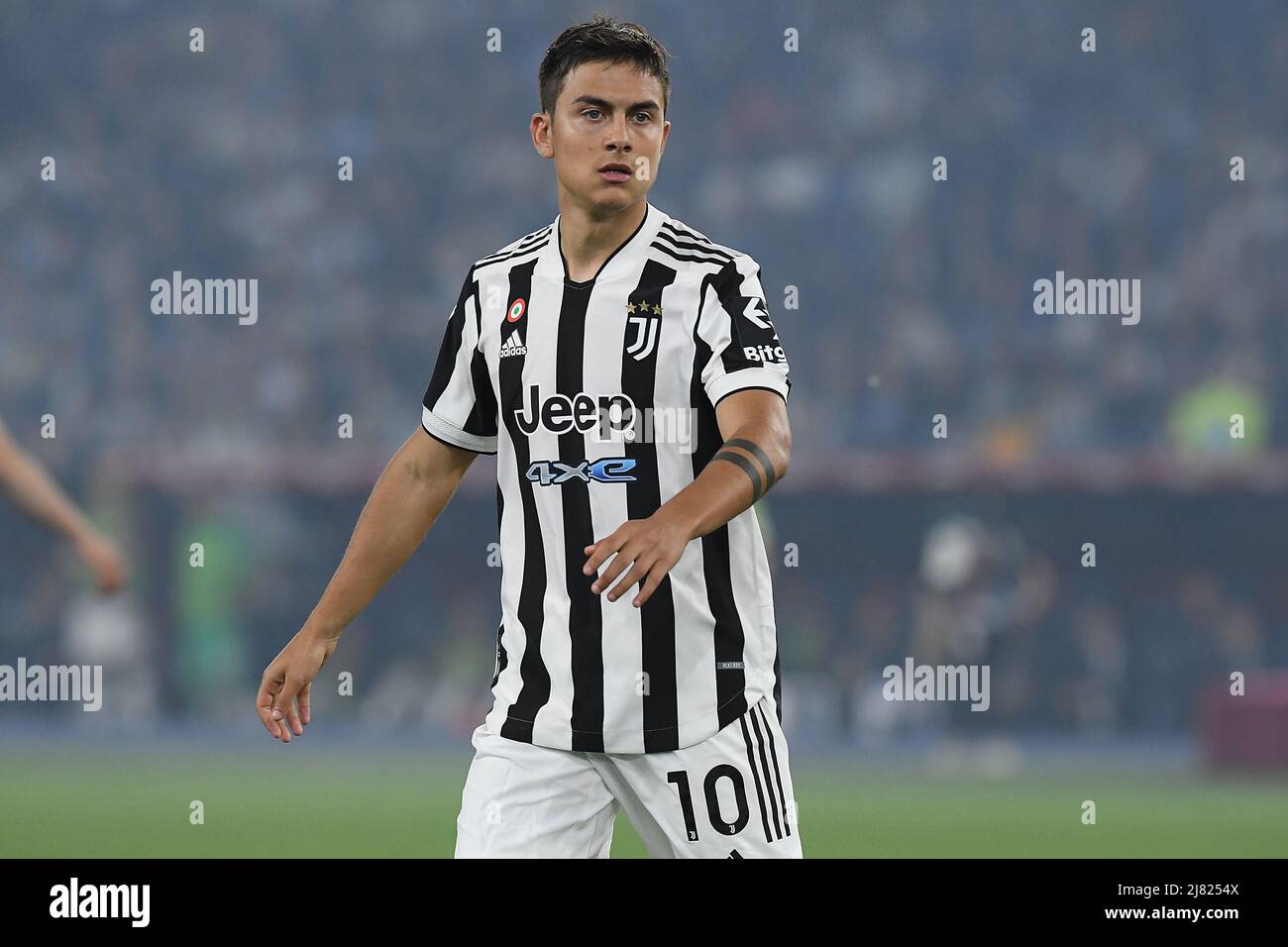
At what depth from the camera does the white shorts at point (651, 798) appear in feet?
11.2

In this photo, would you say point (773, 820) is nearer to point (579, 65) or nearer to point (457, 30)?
point (579, 65)

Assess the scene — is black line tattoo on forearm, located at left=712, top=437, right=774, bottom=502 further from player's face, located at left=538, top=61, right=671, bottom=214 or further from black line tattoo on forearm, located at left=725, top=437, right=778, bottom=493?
player's face, located at left=538, top=61, right=671, bottom=214

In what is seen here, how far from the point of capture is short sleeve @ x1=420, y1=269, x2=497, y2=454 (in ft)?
12.1

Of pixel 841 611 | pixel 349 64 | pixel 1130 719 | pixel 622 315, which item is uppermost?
pixel 349 64

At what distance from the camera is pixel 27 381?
16.4 meters

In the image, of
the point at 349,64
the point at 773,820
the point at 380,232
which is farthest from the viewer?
the point at 349,64

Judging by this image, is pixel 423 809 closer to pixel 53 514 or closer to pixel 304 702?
pixel 53 514

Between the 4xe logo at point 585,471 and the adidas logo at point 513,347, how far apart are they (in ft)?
0.76

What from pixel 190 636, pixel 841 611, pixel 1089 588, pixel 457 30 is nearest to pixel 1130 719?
pixel 1089 588

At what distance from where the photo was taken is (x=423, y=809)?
383 inches

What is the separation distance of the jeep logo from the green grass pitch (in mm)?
4793

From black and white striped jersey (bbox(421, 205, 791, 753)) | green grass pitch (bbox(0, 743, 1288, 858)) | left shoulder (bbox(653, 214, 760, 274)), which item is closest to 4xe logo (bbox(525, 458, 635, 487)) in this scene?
black and white striped jersey (bbox(421, 205, 791, 753))

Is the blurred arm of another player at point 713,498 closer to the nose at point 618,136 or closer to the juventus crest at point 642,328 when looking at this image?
the juventus crest at point 642,328

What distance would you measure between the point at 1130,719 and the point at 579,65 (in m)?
12.0
